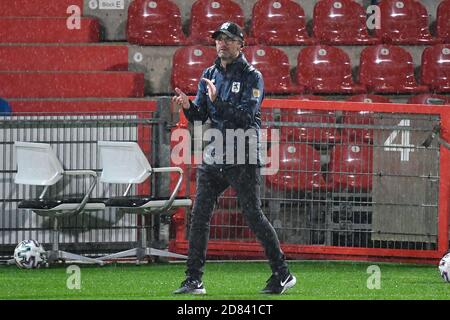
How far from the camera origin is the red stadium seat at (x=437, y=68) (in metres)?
14.2

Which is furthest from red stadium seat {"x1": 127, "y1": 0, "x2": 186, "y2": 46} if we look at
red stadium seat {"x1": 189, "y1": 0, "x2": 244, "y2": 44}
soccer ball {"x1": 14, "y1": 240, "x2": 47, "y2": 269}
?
soccer ball {"x1": 14, "y1": 240, "x2": 47, "y2": 269}

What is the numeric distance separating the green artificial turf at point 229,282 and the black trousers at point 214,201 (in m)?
0.36

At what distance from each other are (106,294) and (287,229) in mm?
3076

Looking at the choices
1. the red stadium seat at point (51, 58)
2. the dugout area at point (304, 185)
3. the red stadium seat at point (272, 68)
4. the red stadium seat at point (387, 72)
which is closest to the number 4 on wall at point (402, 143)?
the dugout area at point (304, 185)

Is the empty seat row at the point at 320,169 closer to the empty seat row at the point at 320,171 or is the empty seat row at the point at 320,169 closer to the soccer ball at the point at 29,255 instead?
the empty seat row at the point at 320,171

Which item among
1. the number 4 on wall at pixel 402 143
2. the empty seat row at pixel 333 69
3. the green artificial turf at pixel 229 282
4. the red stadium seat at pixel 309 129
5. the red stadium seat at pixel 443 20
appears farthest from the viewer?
the red stadium seat at pixel 443 20

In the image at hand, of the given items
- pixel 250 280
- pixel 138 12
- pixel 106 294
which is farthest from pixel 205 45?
pixel 106 294

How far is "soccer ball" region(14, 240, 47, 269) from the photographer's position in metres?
10.9

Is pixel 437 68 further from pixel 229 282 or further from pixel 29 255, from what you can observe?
pixel 29 255

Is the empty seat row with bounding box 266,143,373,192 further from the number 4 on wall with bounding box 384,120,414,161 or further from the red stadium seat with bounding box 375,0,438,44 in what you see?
the red stadium seat with bounding box 375,0,438,44

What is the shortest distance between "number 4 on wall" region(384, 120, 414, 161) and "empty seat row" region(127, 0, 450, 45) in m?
3.32

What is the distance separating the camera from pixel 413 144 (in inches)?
448

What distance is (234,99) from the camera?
8477 mm

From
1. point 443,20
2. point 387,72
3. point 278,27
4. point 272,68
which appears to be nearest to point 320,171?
point 272,68
